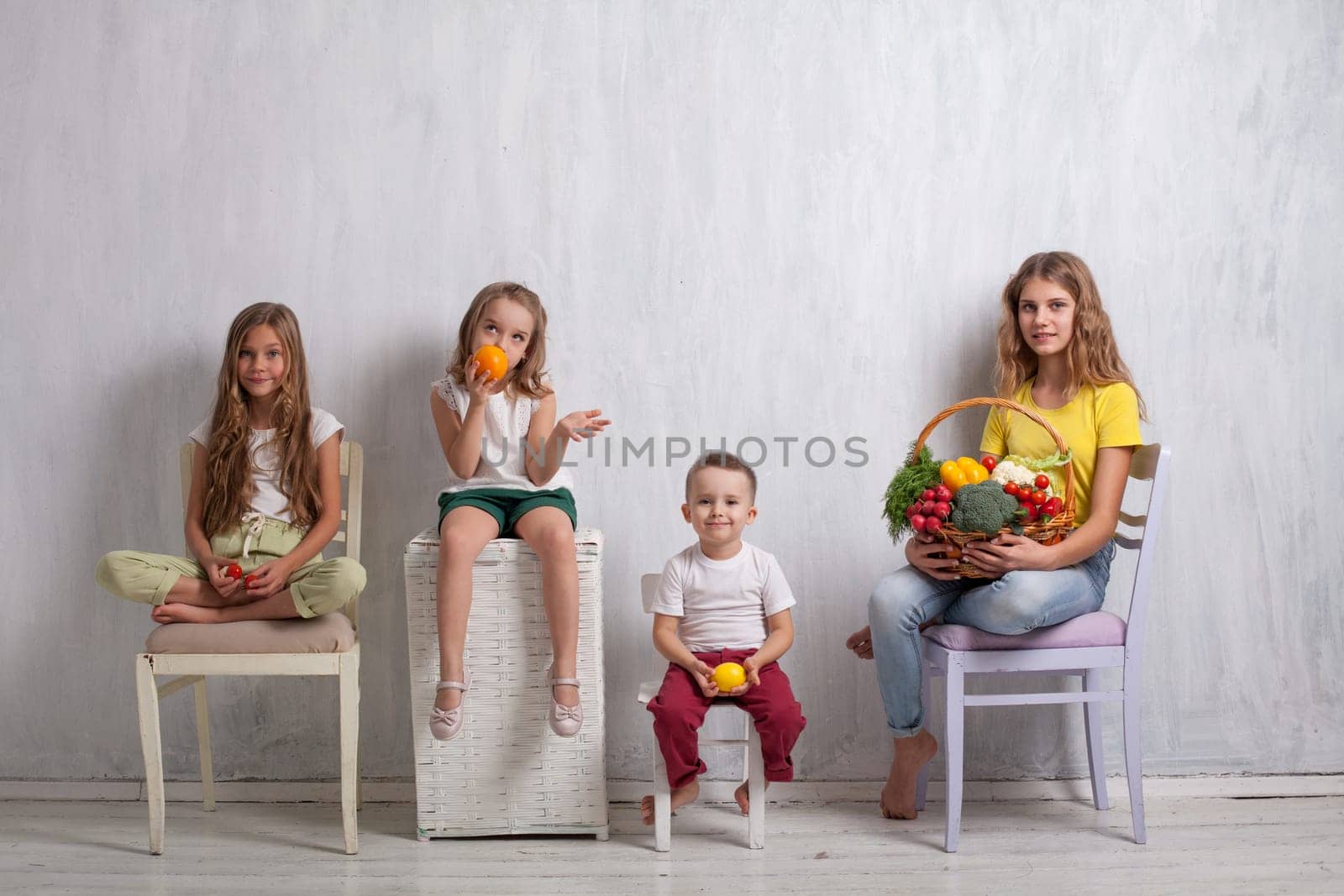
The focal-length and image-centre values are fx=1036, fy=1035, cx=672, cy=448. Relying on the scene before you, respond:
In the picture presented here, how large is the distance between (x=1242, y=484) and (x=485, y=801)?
1887mm

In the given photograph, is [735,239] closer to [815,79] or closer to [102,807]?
[815,79]

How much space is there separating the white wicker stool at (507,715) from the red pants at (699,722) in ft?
0.56

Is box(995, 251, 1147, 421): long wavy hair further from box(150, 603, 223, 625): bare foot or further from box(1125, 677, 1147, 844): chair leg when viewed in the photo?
box(150, 603, 223, 625): bare foot

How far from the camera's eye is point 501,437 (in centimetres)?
229

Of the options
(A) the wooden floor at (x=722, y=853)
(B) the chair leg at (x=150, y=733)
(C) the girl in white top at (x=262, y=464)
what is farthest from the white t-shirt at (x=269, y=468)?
(A) the wooden floor at (x=722, y=853)

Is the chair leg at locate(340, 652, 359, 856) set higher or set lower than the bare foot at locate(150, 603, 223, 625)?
lower

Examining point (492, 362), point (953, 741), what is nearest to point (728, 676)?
point (953, 741)

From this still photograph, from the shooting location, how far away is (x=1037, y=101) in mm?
2422

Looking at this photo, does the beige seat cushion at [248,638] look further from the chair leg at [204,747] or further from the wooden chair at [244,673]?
the chair leg at [204,747]

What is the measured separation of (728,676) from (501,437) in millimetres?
725

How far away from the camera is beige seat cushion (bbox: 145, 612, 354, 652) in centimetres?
206

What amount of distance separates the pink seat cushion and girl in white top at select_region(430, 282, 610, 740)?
0.78 m

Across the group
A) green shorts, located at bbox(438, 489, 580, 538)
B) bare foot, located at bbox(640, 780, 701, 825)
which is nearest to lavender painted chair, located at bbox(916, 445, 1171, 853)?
bare foot, located at bbox(640, 780, 701, 825)

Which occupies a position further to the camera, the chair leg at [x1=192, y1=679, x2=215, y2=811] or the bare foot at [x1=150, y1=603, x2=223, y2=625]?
the chair leg at [x1=192, y1=679, x2=215, y2=811]
